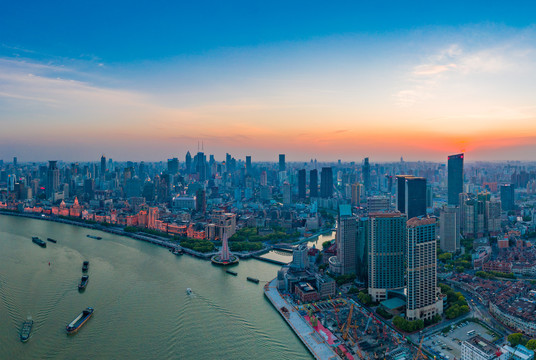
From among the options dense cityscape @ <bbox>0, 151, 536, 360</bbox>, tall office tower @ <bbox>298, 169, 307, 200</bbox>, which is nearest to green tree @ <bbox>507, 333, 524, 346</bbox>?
dense cityscape @ <bbox>0, 151, 536, 360</bbox>

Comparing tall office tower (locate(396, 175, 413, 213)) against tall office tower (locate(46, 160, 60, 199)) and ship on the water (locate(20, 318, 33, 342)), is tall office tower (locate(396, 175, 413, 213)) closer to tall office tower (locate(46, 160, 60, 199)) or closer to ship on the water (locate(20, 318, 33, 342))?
ship on the water (locate(20, 318, 33, 342))

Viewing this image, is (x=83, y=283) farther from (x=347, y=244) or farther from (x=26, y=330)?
(x=347, y=244)

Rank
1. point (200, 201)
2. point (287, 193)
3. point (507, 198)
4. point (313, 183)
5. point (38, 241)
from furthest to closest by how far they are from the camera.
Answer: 1. point (313, 183)
2. point (287, 193)
3. point (507, 198)
4. point (200, 201)
5. point (38, 241)

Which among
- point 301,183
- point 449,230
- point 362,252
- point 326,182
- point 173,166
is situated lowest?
point 362,252

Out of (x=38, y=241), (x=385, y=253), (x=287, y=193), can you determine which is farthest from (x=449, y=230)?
(x=38, y=241)

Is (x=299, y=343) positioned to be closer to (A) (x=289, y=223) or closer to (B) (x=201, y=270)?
(B) (x=201, y=270)

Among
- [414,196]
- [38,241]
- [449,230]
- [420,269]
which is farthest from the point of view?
[414,196]
